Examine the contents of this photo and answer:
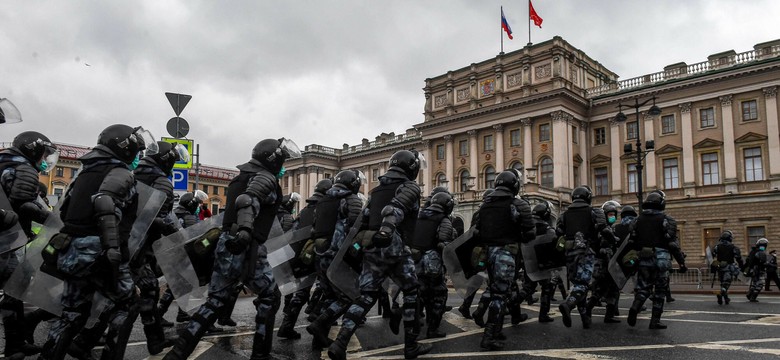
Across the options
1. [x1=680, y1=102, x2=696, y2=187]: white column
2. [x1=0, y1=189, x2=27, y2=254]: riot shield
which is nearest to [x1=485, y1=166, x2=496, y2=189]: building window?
[x1=680, y1=102, x2=696, y2=187]: white column

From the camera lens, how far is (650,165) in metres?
40.7

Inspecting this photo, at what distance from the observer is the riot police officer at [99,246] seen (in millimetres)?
4742

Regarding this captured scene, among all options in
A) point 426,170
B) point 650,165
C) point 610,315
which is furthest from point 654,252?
point 426,170

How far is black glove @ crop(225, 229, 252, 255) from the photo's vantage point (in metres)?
5.19

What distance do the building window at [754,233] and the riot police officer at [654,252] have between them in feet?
104

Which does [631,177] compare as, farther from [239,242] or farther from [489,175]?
[239,242]

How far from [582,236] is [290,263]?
4410 mm

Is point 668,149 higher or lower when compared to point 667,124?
lower

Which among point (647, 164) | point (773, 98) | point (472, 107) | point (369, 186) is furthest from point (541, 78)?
point (369, 186)

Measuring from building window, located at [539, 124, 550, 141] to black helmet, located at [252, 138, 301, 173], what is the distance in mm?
40631

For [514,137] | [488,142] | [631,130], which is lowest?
[631,130]

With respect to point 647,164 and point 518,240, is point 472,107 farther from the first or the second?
point 518,240

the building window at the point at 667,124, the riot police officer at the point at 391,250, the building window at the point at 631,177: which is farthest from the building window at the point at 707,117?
the riot police officer at the point at 391,250

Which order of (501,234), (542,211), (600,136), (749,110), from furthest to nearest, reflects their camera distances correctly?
1. (600,136)
2. (749,110)
3. (542,211)
4. (501,234)
